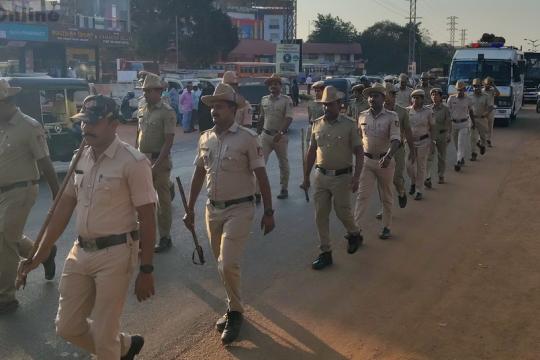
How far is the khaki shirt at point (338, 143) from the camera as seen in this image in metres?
7.06

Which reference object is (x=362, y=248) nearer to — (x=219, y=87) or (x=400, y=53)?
(x=219, y=87)

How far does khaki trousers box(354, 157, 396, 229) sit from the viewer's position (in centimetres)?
820

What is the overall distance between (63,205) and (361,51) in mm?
102412

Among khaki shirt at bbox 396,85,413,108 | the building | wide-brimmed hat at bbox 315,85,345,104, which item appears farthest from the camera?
the building

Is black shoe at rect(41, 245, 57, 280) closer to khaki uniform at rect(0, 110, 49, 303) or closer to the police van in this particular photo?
khaki uniform at rect(0, 110, 49, 303)

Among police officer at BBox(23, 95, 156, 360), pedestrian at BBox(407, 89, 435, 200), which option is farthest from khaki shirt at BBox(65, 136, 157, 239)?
pedestrian at BBox(407, 89, 435, 200)

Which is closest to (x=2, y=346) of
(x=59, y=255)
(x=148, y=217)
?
(x=148, y=217)

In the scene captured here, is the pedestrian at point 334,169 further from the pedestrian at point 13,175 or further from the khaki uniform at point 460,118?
the khaki uniform at point 460,118

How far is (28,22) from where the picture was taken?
34312mm

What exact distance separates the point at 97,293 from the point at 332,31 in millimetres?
117593

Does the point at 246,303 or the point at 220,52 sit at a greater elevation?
the point at 220,52

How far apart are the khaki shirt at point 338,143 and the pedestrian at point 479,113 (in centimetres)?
977

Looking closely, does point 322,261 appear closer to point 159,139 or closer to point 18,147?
point 159,139

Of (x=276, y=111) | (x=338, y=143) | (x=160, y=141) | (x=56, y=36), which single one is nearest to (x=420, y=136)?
(x=276, y=111)
